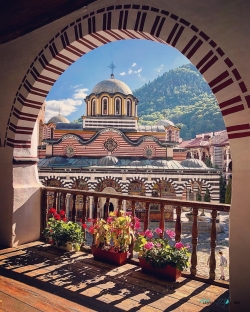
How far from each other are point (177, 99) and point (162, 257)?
9964 centimetres

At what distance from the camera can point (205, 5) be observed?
2389mm

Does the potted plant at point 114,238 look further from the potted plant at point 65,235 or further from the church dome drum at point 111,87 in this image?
the church dome drum at point 111,87

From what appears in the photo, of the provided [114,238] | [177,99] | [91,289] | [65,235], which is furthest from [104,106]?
[177,99]

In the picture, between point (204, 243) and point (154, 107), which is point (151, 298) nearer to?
point (204, 243)

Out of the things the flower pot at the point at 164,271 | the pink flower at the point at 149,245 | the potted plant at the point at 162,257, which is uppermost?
the pink flower at the point at 149,245

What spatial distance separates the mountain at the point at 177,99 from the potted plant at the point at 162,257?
70.8 meters

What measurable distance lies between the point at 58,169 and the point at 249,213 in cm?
1696

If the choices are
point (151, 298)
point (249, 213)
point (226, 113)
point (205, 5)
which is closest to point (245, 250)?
point (249, 213)

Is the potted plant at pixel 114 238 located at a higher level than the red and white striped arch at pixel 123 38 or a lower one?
lower

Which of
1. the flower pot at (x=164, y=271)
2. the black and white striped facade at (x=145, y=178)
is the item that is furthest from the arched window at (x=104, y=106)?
the flower pot at (x=164, y=271)

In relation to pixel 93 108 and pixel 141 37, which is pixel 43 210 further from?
pixel 93 108

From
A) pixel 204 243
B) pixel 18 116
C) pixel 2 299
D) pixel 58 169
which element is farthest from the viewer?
pixel 58 169

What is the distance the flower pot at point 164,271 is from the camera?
2.79m

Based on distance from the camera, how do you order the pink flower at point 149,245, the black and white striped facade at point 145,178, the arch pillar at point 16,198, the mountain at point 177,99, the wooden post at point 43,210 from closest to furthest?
the pink flower at point 149,245, the arch pillar at point 16,198, the wooden post at point 43,210, the black and white striped facade at point 145,178, the mountain at point 177,99
